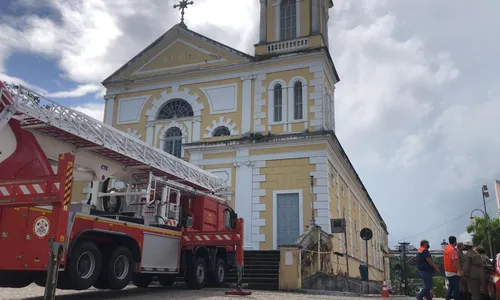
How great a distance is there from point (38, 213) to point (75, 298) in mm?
2706

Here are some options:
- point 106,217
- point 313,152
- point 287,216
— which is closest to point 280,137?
point 313,152

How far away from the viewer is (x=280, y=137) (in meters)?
23.4

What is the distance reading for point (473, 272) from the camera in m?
10.4

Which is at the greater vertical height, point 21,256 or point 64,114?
point 64,114

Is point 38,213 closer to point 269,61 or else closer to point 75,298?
point 75,298

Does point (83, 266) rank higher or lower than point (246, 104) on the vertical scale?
lower

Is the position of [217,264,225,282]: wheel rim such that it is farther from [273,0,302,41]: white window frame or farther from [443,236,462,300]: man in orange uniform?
[273,0,302,41]: white window frame

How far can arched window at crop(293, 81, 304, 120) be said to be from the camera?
2384 centimetres

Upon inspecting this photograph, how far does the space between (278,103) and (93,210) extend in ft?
49.2

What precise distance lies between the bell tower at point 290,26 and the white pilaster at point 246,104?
1656mm

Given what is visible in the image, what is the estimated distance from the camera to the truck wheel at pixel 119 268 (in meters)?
11.0

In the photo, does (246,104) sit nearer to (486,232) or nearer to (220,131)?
(220,131)

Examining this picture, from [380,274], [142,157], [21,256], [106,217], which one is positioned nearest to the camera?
[21,256]

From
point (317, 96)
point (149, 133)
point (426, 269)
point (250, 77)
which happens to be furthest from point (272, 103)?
point (426, 269)
